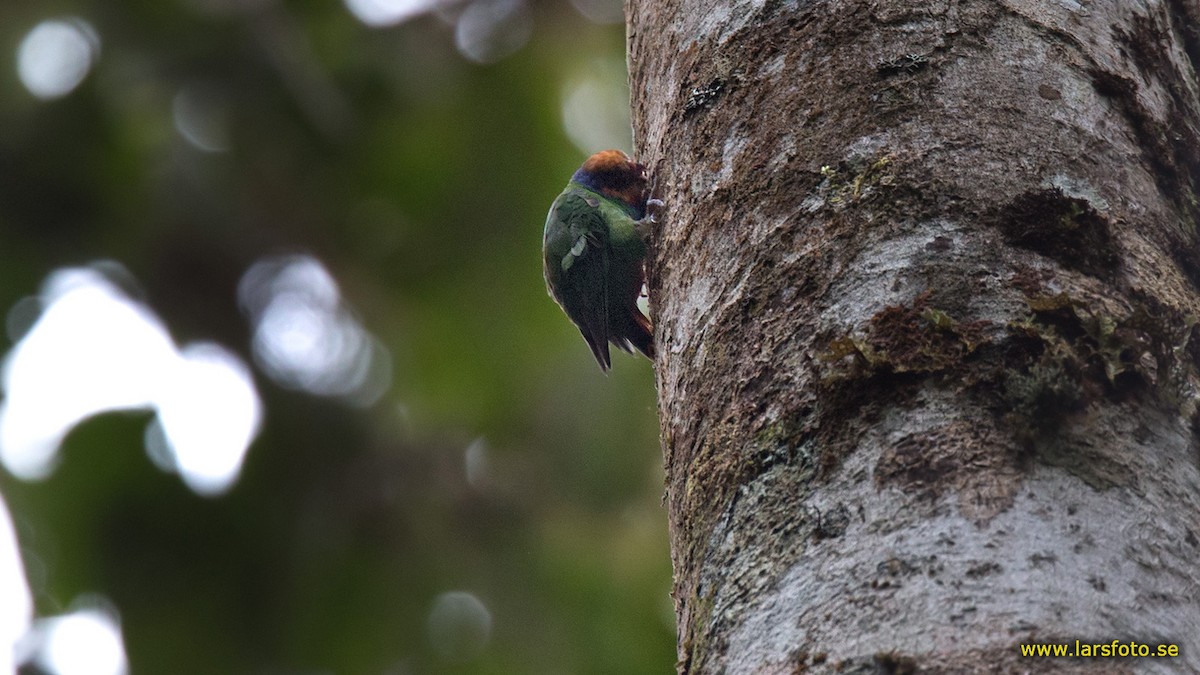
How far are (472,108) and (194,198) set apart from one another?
1.41 metres

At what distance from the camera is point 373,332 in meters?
5.91

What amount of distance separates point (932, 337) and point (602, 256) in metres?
2.43

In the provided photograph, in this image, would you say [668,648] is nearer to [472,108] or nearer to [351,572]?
[351,572]

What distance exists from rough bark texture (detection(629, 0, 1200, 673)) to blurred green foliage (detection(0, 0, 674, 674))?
328 centimetres

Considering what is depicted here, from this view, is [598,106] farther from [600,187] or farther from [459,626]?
[459,626]

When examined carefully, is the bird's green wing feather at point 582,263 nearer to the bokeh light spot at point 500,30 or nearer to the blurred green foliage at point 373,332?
the blurred green foliage at point 373,332

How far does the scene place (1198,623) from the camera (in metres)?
1.33

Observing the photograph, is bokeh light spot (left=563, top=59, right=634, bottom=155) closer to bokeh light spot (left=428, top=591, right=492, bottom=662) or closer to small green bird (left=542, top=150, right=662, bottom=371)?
small green bird (left=542, top=150, right=662, bottom=371)

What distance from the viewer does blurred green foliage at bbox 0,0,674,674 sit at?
475 cm
